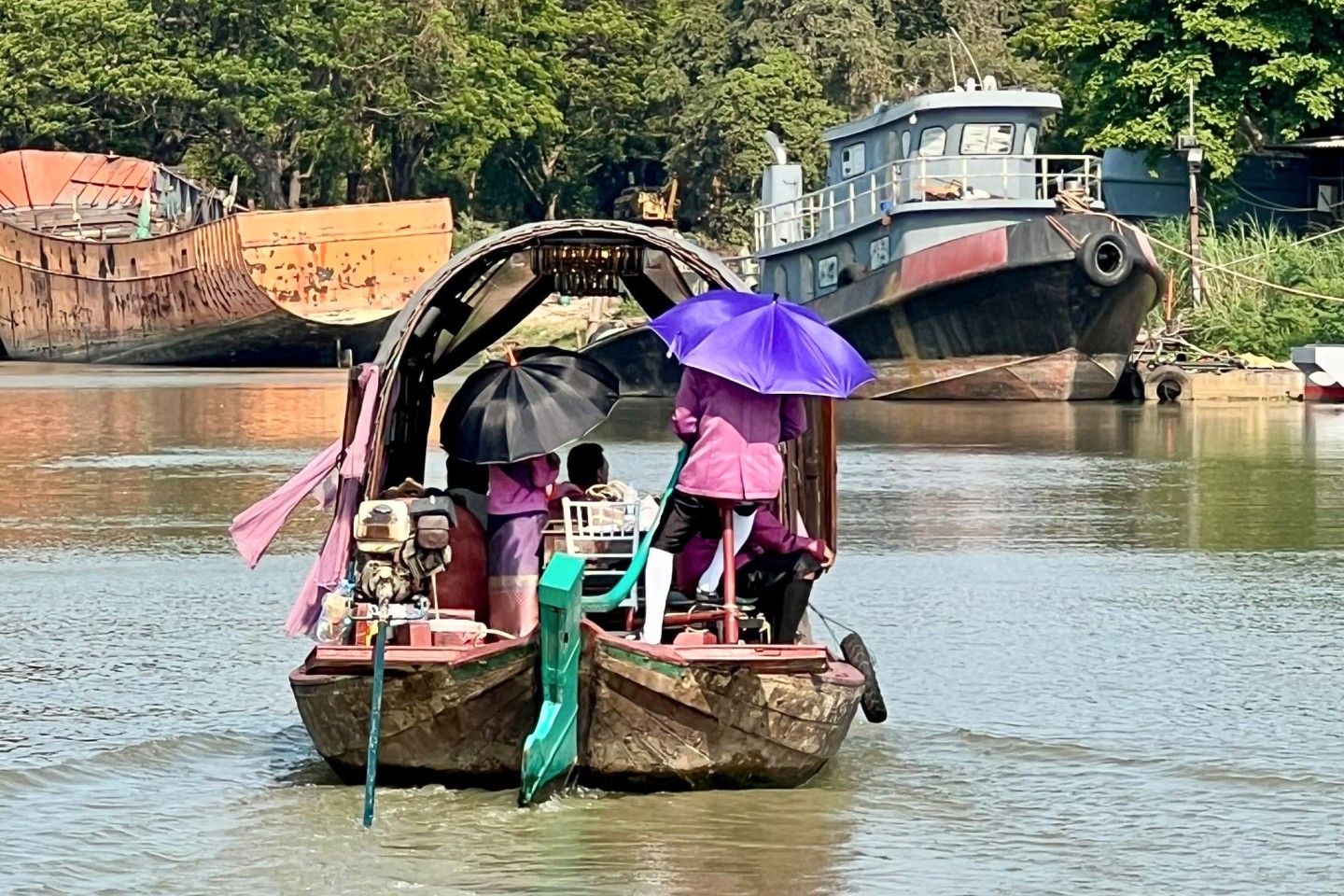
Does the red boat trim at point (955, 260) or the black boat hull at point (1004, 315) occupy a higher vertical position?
the red boat trim at point (955, 260)

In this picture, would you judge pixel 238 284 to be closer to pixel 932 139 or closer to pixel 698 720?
pixel 932 139

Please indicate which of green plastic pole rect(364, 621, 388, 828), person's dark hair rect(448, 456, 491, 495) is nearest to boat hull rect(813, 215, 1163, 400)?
person's dark hair rect(448, 456, 491, 495)

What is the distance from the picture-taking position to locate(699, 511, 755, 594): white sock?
8.73m

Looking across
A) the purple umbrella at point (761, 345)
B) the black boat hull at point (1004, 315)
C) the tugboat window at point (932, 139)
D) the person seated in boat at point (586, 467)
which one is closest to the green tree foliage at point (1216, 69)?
the tugboat window at point (932, 139)

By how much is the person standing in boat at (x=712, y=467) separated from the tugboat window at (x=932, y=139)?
23490mm

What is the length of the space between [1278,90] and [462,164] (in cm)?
2043

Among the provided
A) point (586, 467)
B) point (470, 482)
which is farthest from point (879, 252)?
point (586, 467)

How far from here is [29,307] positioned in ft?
149

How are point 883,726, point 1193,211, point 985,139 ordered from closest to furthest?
point 883,726
point 985,139
point 1193,211

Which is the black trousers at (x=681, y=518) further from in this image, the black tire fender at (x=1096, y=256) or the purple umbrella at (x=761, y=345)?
the black tire fender at (x=1096, y=256)

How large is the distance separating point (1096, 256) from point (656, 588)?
21.6 m

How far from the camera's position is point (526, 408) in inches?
359

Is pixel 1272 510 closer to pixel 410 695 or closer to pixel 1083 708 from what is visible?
pixel 1083 708

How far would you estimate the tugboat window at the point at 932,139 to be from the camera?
31.6m
